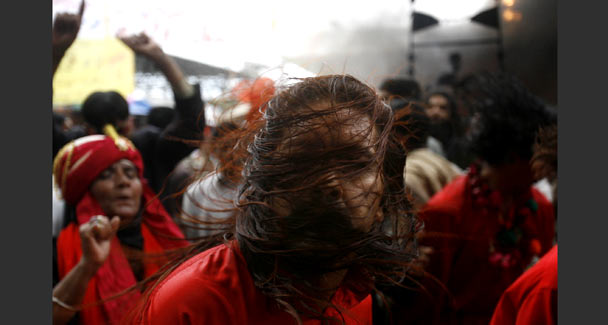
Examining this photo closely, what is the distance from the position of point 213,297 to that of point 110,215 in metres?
1.36

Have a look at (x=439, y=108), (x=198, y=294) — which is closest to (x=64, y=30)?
(x=198, y=294)

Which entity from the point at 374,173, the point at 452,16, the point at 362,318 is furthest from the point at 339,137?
the point at 452,16

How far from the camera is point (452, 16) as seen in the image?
4.23m

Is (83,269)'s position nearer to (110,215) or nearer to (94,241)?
(94,241)

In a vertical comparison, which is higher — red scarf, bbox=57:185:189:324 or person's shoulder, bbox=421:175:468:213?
person's shoulder, bbox=421:175:468:213

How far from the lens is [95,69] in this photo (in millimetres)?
3893

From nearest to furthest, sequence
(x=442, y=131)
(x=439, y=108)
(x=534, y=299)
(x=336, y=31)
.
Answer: (x=534, y=299)
(x=439, y=108)
(x=442, y=131)
(x=336, y=31)

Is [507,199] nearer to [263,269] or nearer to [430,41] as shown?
[263,269]

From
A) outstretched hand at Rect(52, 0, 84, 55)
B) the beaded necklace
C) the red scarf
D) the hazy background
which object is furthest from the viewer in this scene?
the hazy background

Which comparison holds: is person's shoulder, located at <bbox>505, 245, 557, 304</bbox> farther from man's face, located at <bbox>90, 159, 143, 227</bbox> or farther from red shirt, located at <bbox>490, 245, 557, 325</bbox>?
man's face, located at <bbox>90, 159, 143, 227</bbox>

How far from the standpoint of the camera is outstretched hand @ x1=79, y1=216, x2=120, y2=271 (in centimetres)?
167

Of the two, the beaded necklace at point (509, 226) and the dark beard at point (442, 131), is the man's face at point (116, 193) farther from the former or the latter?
the dark beard at point (442, 131)

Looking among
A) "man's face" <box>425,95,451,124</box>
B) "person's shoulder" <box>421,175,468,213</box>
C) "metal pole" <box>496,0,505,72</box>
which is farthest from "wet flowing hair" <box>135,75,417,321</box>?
"metal pole" <box>496,0,505,72</box>

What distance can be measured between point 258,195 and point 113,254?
1.34 metres
